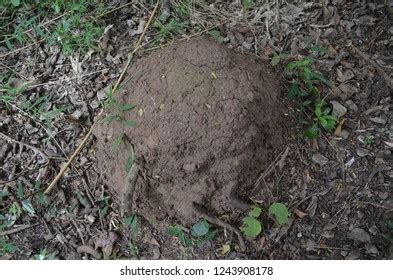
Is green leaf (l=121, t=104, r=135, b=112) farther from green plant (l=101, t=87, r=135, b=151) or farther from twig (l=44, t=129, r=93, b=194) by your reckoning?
twig (l=44, t=129, r=93, b=194)

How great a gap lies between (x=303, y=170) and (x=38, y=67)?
4.67 feet

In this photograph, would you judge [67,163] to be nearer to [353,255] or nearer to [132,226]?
[132,226]

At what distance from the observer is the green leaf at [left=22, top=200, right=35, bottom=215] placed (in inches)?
81.2

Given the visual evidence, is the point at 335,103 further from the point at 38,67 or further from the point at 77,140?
the point at 38,67

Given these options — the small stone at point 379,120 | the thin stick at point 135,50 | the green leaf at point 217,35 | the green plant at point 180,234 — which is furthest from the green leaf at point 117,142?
the small stone at point 379,120

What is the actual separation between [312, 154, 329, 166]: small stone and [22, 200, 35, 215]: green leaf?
1.24 metres

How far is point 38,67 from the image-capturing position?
2.43 meters

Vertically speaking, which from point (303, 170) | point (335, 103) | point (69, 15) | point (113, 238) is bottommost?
point (113, 238)

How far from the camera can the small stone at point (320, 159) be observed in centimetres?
201

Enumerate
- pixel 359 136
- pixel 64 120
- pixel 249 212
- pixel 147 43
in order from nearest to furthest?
pixel 249 212, pixel 359 136, pixel 64 120, pixel 147 43

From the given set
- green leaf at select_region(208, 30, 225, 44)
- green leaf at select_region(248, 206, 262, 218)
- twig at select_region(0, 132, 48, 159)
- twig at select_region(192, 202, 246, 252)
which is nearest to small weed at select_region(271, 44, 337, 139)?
green leaf at select_region(208, 30, 225, 44)

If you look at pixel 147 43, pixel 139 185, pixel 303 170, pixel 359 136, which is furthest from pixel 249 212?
pixel 147 43

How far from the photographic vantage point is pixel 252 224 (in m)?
1.86

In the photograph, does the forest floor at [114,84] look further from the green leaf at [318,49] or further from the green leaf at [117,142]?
the green leaf at [117,142]
